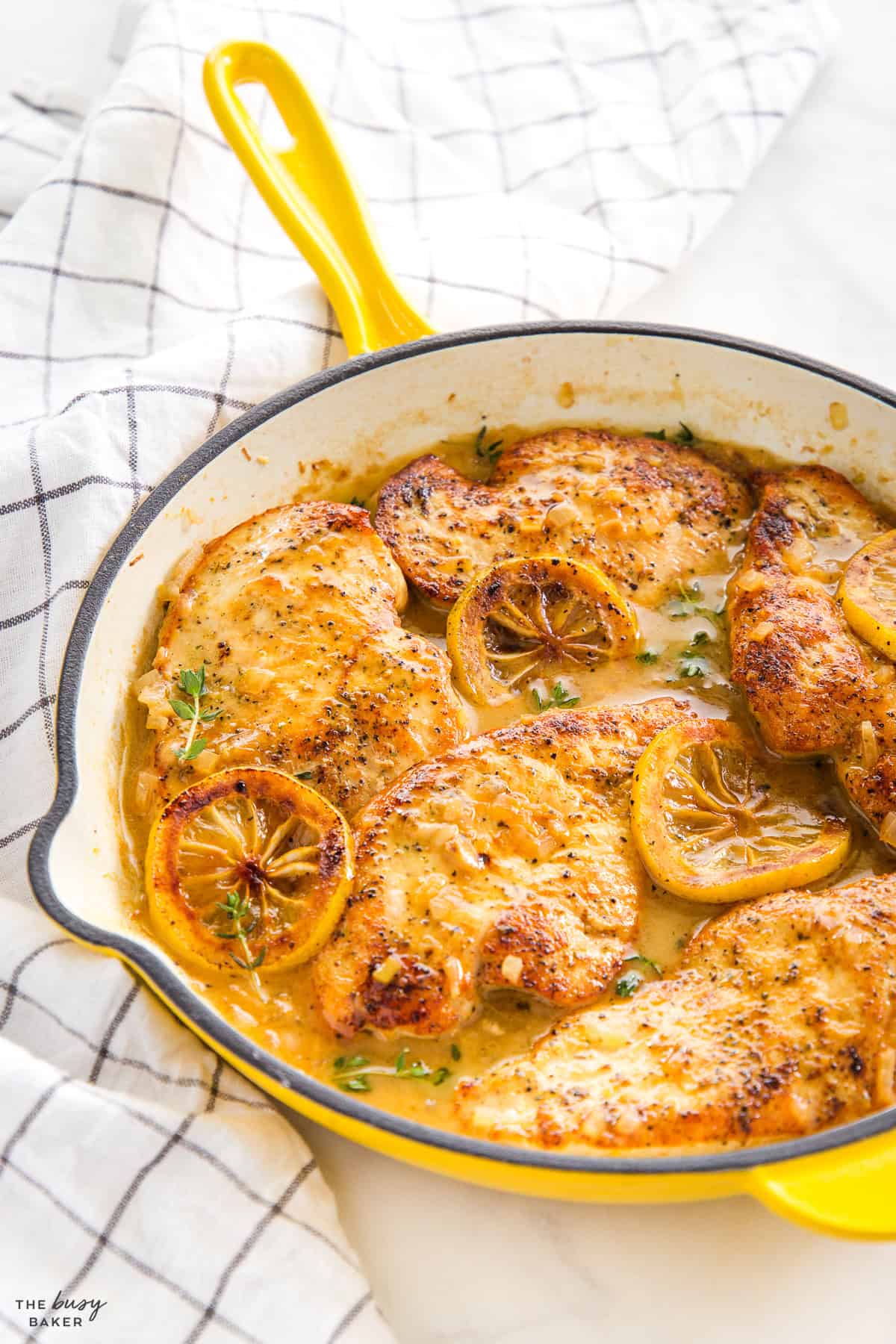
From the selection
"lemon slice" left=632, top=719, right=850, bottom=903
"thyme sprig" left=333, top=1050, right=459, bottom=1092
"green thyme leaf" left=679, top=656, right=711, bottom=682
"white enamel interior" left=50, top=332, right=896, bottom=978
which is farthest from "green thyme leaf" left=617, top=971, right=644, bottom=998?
"white enamel interior" left=50, top=332, right=896, bottom=978

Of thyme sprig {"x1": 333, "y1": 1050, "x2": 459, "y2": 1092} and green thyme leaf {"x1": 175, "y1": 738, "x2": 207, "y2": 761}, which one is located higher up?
green thyme leaf {"x1": 175, "y1": 738, "x2": 207, "y2": 761}

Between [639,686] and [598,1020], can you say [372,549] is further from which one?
[598,1020]

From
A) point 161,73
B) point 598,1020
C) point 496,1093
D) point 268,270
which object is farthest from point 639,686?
point 161,73

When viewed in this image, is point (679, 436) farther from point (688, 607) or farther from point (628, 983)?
point (628, 983)

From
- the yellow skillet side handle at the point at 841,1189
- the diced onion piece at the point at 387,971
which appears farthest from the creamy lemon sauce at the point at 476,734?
the yellow skillet side handle at the point at 841,1189

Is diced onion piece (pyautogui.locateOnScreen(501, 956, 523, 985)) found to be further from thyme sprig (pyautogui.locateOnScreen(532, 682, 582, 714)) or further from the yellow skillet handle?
the yellow skillet handle

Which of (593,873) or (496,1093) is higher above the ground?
(593,873)
